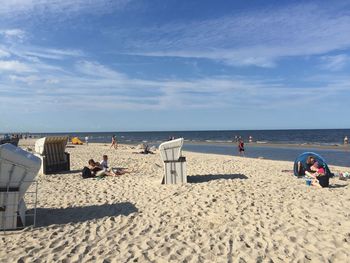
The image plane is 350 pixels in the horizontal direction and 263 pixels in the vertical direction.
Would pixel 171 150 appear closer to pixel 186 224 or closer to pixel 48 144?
pixel 186 224

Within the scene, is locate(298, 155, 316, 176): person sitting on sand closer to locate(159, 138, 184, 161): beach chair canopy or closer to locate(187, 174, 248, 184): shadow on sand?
locate(187, 174, 248, 184): shadow on sand

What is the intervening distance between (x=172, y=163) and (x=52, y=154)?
18.6 feet

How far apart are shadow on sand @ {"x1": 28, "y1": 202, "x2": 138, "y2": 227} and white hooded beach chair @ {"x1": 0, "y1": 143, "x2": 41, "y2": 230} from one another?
58 centimetres

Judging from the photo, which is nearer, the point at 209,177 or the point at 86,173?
the point at 209,177

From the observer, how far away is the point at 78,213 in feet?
25.6

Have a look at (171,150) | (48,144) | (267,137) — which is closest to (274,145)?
(48,144)

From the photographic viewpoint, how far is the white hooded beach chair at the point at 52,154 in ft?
45.3

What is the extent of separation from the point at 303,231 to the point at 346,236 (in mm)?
706

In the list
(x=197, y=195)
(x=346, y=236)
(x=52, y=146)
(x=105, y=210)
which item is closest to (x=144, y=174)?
(x=52, y=146)

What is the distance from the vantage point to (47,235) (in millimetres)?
6293

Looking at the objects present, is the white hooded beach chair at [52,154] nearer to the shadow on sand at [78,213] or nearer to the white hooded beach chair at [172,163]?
the white hooded beach chair at [172,163]

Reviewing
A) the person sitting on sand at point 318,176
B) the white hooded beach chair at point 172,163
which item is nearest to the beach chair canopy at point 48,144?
the white hooded beach chair at point 172,163

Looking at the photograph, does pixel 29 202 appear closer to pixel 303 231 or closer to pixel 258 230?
pixel 258 230

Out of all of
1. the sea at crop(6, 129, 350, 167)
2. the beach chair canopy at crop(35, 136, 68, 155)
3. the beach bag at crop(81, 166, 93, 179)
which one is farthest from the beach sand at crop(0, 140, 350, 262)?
the sea at crop(6, 129, 350, 167)
